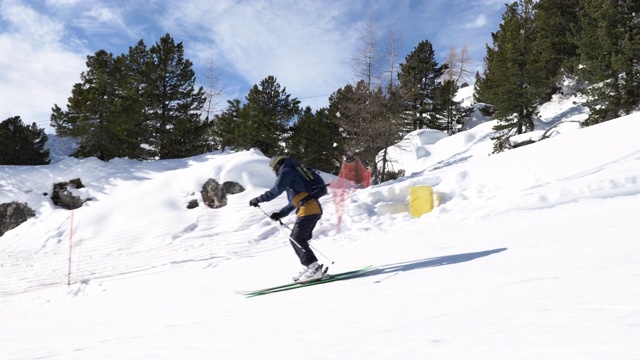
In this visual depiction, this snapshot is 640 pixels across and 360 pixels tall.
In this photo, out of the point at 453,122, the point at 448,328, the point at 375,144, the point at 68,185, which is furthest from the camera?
the point at 453,122

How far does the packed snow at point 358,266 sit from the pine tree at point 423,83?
78.5 feet

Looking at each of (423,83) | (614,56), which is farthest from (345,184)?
(423,83)

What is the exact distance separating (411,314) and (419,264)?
2816 mm

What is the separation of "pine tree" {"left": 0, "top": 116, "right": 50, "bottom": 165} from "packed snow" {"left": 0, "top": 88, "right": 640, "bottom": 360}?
9907 millimetres

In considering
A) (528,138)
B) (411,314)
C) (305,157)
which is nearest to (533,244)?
(411,314)

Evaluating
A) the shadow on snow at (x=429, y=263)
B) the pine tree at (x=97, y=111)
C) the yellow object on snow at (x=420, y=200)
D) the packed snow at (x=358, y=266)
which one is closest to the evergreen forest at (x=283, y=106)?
the pine tree at (x=97, y=111)

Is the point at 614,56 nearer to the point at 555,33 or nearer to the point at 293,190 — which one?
the point at 555,33

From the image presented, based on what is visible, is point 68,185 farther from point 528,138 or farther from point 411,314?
point 528,138

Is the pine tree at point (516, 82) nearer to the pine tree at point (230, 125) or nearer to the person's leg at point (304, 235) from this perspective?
the pine tree at point (230, 125)

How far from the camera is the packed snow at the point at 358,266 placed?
2408 millimetres

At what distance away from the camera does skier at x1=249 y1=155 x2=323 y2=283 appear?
5.67m

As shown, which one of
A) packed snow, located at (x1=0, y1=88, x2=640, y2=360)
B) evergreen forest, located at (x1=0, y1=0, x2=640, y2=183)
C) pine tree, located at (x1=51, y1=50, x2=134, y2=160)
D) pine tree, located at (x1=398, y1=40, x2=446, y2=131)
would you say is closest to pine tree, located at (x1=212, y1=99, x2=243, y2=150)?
evergreen forest, located at (x1=0, y1=0, x2=640, y2=183)

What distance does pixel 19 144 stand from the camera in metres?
27.9

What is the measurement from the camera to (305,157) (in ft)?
92.9
